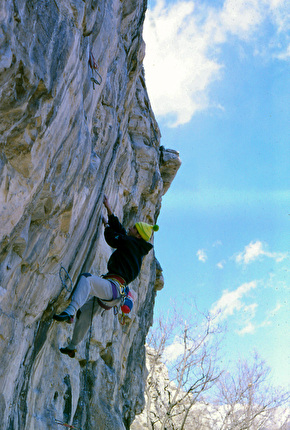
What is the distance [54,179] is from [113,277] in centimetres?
177

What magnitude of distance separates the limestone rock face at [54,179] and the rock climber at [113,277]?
0.38 meters

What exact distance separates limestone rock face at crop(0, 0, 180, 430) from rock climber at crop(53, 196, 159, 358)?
0.38m

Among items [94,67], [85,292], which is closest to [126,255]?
[85,292]

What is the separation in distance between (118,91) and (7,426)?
5.53 meters

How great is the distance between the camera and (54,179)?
4.74m

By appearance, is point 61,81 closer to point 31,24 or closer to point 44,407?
point 31,24

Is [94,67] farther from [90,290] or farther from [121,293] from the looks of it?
[121,293]

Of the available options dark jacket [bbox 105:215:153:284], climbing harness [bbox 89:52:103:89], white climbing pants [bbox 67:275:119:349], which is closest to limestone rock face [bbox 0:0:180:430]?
climbing harness [bbox 89:52:103:89]

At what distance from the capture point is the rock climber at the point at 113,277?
5.52 metres

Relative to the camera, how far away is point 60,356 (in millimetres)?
7281

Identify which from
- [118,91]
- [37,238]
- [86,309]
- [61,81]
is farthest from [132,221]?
[61,81]

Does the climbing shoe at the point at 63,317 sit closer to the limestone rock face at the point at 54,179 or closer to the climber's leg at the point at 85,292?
the climber's leg at the point at 85,292

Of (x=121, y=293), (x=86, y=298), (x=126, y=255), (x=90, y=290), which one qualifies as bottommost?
(x=86, y=298)

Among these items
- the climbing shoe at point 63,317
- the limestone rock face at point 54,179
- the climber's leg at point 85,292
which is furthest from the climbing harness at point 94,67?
the climbing shoe at point 63,317
